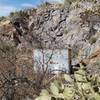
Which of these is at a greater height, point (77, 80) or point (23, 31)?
point (23, 31)

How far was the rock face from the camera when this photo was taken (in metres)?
17.4

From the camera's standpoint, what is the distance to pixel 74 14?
20.9 metres

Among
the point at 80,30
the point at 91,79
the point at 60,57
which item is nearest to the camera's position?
the point at 91,79

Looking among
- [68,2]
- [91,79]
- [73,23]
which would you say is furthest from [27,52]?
[91,79]

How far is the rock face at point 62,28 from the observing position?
1742 cm

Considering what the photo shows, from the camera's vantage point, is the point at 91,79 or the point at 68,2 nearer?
the point at 91,79

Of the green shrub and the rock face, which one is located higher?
the rock face

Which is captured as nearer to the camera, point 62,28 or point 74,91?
point 74,91

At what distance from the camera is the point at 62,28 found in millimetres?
21047

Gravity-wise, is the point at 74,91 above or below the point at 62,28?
below

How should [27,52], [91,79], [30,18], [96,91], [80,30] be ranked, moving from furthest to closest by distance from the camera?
[30,18] < [80,30] < [27,52] < [91,79] < [96,91]

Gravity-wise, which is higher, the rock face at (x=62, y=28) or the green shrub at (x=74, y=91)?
the rock face at (x=62, y=28)

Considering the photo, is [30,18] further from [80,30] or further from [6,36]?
[80,30]

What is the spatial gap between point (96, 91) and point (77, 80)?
0.36 feet
